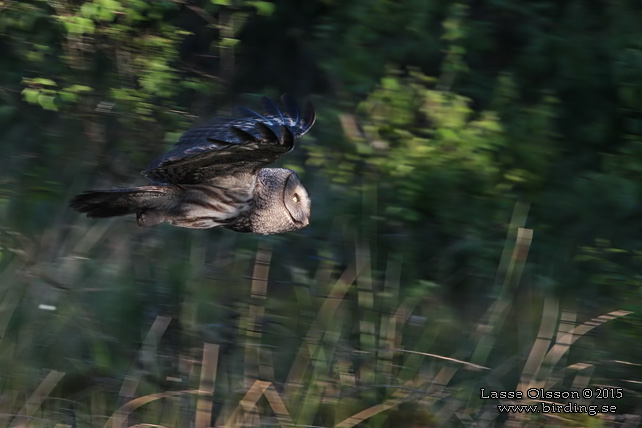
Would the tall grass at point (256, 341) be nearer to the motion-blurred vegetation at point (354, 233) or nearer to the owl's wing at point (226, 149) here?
the motion-blurred vegetation at point (354, 233)

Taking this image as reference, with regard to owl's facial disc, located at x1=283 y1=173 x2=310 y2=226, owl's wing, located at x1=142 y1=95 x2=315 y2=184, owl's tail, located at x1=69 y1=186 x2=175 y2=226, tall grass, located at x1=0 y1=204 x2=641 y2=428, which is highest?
owl's wing, located at x1=142 y1=95 x2=315 y2=184

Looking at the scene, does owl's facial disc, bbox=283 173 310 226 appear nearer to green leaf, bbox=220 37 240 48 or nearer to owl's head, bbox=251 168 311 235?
owl's head, bbox=251 168 311 235

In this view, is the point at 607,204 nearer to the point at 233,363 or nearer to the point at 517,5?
the point at 517,5

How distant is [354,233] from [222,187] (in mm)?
1179

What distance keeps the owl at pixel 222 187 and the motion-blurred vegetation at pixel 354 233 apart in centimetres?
28

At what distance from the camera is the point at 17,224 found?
503 cm

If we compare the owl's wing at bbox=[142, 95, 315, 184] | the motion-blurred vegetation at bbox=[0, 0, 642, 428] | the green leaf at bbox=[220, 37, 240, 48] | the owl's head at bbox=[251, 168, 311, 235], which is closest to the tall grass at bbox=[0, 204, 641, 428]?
the motion-blurred vegetation at bbox=[0, 0, 642, 428]

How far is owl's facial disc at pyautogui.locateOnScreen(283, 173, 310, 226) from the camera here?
4.10 meters

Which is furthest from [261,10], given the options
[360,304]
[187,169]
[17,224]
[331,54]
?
[17,224]

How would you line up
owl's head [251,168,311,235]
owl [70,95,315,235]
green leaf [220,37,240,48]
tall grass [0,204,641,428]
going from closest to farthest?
owl [70,95,315,235] → tall grass [0,204,641,428] → owl's head [251,168,311,235] → green leaf [220,37,240,48]

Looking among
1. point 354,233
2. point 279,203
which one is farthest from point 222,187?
point 354,233


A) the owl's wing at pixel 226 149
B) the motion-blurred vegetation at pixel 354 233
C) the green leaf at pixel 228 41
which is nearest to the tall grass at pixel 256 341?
the motion-blurred vegetation at pixel 354 233

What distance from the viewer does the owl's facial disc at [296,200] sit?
410cm

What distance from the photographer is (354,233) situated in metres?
4.85
